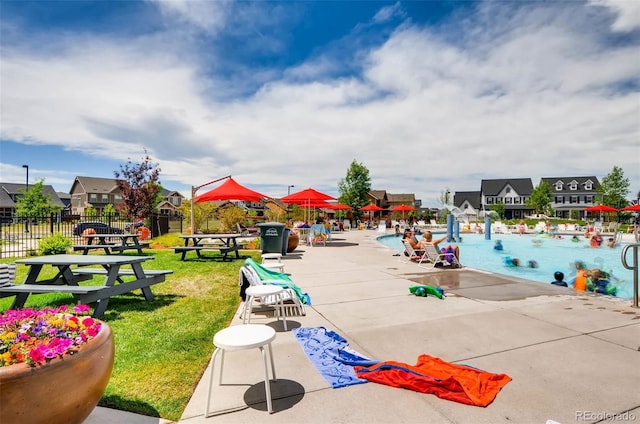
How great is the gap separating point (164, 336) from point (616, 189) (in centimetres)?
6278

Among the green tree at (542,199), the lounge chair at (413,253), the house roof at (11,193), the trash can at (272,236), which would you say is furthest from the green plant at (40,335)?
the green tree at (542,199)

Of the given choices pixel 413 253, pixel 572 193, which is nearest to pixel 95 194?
pixel 413 253

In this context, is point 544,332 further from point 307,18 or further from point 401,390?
point 307,18

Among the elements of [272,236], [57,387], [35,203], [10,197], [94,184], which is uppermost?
[94,184]

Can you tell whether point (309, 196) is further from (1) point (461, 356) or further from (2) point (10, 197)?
(2) point (10, 197)

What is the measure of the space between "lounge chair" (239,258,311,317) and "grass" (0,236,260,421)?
26.7 inches

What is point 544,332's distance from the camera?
4.61 m

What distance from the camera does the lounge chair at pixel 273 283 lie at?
18.0 ft

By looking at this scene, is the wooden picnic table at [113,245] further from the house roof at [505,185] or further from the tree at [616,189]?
the house roof at [505,185]

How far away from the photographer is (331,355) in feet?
12.7

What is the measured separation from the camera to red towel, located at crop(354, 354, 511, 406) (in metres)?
3.00

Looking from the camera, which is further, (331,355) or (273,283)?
(273,283)

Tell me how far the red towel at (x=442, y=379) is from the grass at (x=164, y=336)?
186 cm

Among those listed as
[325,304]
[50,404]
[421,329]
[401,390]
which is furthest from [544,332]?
[50,404]
